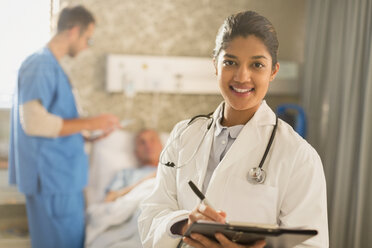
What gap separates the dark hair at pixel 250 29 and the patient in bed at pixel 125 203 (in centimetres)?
112

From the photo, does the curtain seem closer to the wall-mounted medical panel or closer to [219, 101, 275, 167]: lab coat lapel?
the wall-mounted medical panel

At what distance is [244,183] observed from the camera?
3.17ft

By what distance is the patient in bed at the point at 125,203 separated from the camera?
2.02 m

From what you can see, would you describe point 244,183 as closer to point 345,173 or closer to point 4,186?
point 345,173

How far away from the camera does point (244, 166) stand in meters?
0.98

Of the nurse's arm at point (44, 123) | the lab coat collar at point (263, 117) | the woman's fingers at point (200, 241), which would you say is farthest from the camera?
the nurse's arm at point (44, 123)

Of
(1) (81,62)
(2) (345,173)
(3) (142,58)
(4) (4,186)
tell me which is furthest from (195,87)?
(4) (4,186)

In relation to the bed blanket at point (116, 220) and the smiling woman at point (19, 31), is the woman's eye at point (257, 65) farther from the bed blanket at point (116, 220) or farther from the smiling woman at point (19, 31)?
the smiling woman at point (19, 31)

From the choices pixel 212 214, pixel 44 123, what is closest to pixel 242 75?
pixel 212 214

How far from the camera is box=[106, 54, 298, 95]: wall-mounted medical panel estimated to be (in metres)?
2.70

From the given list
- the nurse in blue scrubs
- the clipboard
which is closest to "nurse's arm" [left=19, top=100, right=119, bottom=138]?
the nurse in blue scrubs

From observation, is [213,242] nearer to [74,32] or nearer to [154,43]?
[74,32]

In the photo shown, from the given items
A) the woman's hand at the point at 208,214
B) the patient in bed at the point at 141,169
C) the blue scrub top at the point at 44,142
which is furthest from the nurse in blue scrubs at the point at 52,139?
the woman's hand at the point at 208,214

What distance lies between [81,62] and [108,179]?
0.76 m
